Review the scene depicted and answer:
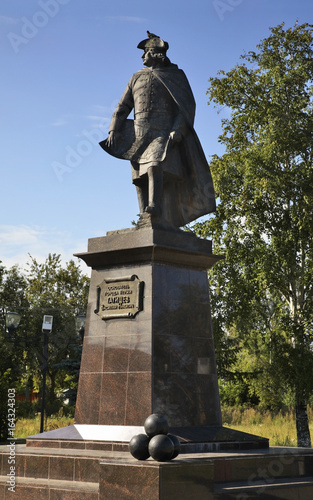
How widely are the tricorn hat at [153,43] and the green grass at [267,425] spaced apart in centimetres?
1205

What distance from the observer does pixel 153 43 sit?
38.3 ft

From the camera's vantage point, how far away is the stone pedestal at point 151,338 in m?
9.69

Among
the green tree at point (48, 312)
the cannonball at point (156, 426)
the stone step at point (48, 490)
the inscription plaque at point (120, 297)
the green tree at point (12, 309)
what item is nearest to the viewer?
the cannonball at point (156, 426)

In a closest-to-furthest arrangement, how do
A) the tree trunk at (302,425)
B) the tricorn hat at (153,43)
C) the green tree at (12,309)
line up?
the tricorn hat at (153,43), the tree trunk at (302,425), the green tree at (12,309)

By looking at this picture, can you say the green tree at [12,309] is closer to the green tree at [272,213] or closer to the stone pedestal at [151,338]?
the green tree at [272,213]

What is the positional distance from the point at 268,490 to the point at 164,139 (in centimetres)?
561

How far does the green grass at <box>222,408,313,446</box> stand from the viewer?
20.5 m

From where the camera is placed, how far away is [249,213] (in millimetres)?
21219

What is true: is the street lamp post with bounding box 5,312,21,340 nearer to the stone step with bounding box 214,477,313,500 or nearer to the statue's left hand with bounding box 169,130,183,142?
the statue's left hand with bounding box 169,130,183,142

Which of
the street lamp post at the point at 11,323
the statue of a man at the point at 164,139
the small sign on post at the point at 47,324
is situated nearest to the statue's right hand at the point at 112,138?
the statue of a man at the point at 164,139

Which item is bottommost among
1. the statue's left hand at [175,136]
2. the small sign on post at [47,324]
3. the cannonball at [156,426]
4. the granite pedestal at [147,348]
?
the cannonball at [156,426]

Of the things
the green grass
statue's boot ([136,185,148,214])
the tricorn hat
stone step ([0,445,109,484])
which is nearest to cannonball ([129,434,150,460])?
stone step ([0,445,109,484])

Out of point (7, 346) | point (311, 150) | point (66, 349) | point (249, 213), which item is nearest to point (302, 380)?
point (249, 213)

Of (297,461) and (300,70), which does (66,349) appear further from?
(297,461)
